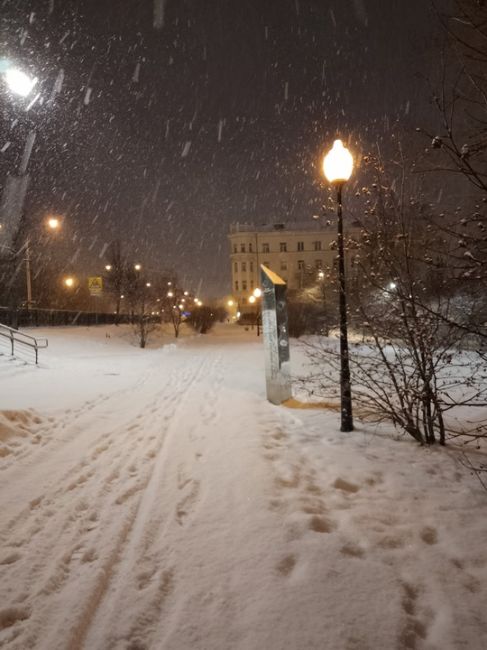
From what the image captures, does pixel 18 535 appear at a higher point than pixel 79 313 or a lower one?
lower

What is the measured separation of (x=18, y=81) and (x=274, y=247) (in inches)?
3040

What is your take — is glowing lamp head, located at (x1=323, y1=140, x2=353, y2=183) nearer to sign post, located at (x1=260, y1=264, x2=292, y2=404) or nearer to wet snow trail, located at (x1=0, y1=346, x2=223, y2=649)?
sign post, located at (x1=260, y1=264, x2=292, y2=404)

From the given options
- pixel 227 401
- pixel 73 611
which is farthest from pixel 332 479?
pixel 227 401

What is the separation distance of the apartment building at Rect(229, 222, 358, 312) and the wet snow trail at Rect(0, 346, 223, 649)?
7546 centimetres

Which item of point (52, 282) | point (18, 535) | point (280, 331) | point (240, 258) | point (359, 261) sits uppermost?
point (240, 258)

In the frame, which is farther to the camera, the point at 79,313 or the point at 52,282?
the point at 52,282

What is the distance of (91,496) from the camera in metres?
4.27

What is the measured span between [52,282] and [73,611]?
55.4 m

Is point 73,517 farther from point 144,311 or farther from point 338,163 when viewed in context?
point 144,311

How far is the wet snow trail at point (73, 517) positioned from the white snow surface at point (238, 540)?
0.6 inches

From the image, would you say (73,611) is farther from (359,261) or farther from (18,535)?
(359,261)

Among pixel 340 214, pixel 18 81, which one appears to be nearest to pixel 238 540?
pixel 340 214

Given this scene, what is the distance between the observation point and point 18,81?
6.72m

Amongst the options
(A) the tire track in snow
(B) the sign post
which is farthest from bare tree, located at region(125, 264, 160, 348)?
(A) the tire track in snow
